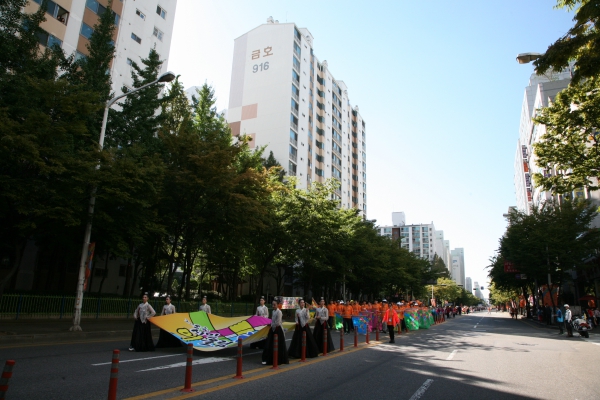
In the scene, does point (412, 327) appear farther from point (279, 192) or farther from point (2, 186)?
point (2, 186)

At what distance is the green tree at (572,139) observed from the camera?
55.6 ft

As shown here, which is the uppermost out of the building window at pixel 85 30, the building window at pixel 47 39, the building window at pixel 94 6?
the building window at pixel 94 6

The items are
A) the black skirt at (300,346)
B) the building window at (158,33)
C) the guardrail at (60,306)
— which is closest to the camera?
the black skirt at (300,346)

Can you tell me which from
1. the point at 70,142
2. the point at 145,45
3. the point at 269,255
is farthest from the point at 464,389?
the point at 145,45

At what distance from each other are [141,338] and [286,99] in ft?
165

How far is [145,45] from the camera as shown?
37500 mm

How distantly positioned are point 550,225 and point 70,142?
1384 inches

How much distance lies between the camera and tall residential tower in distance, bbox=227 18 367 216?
58500 millimetres

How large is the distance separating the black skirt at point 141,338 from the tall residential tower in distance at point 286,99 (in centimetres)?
4298

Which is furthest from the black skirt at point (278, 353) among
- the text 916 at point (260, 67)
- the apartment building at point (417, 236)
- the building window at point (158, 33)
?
the apartment building at point (417, 236)

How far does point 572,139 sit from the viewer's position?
1806cm

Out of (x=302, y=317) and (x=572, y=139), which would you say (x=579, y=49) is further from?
(x=572, y=139)

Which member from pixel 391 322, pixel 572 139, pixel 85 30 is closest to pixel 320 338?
pixel 391 322

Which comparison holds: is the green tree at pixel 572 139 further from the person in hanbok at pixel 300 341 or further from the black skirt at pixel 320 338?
the person in hanbok at pixel 300 341
